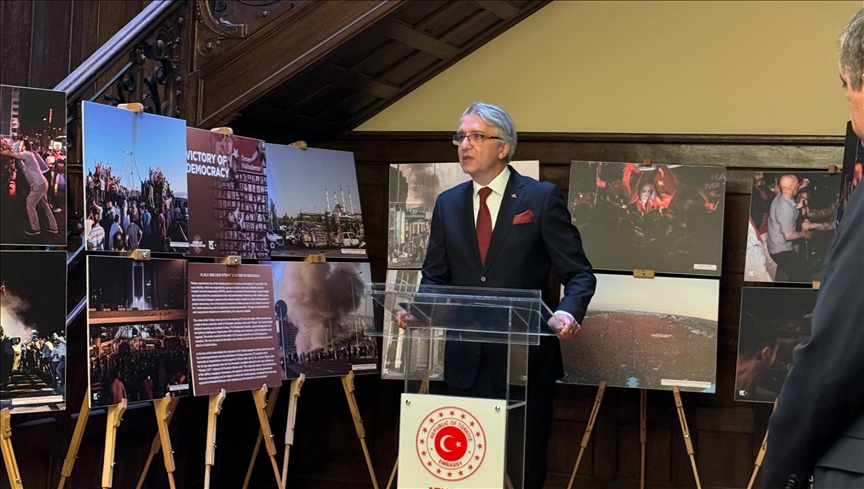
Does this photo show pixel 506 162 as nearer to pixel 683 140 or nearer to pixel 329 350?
pixel 329 350

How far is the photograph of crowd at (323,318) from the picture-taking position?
4.42 metres

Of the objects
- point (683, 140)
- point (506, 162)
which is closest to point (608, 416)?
point (683, 140)

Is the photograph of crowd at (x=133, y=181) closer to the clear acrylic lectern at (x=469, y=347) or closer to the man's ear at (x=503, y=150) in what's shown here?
the clear acrylic lectern at (x=469, y=347)

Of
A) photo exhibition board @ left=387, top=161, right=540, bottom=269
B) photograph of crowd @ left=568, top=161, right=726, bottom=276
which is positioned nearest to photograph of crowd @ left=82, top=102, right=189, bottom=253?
photo exhibition board @ left=387, top=161, right=540, bottom=269

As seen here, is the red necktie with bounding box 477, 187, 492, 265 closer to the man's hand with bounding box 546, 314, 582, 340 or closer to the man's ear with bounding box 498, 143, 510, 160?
the man's ear with bounding box 498, 143, 510, 160

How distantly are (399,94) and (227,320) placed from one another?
7.11ft

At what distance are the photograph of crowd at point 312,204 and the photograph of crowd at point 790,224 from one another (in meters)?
2.06

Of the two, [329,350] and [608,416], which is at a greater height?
[329,350]

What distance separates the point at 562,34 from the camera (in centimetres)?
548

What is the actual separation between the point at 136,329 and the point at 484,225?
1427 mm

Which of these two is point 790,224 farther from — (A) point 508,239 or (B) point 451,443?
(B) point 451,443

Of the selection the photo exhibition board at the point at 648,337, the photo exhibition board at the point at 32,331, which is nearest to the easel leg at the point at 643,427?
the photo exhibition board at the point at 648,337

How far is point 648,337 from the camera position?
4723 mm

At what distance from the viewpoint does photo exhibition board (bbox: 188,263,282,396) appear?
3832 millimetres
